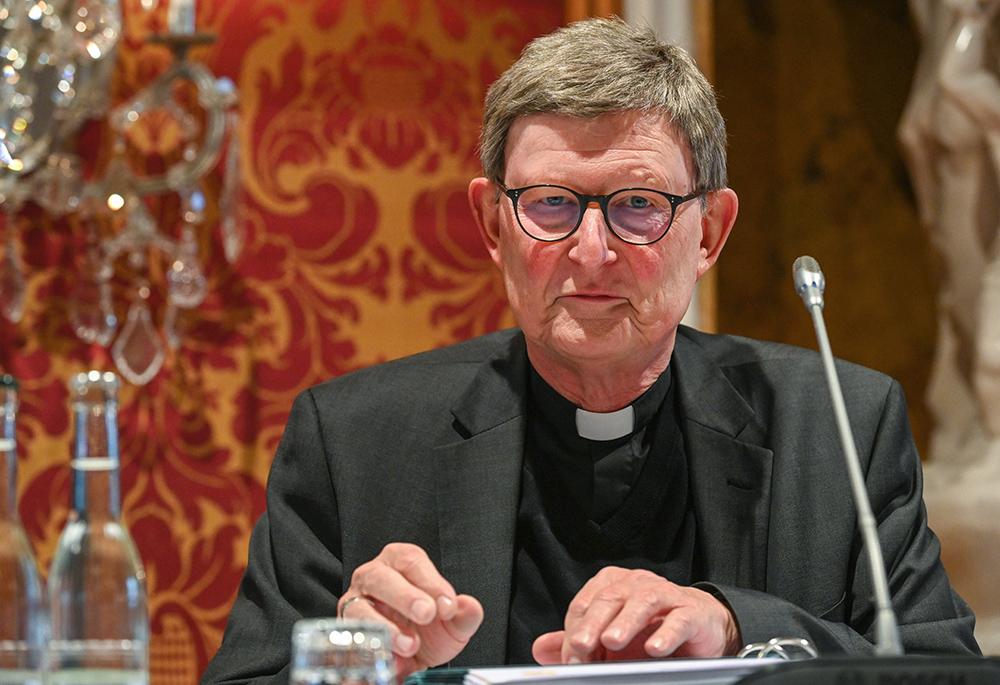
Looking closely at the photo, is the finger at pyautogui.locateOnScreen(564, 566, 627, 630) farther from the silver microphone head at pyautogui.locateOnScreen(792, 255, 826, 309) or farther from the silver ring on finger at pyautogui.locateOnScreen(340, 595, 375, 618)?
the silver microphone head at pyautogui.locateOnScreen(792, 255, 826, 309)

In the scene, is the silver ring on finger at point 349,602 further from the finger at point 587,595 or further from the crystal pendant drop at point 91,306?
the crystal pendant drop at point 91,306

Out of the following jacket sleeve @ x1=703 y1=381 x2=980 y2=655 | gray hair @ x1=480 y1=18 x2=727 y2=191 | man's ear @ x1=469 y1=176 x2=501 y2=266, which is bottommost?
jacket sleeve @ x1=703 y1=381 x2=980 y2=655

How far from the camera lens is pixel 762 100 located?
2.90 meters

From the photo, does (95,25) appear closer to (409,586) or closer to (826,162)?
(409,586)

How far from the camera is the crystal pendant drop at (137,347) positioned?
2367 mm

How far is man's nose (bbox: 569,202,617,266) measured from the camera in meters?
1.39

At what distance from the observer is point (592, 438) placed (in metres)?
1.62

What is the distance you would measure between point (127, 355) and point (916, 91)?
1820 mm

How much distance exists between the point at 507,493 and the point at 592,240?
350 mm

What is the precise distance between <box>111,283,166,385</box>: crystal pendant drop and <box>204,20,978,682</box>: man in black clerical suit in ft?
2.82

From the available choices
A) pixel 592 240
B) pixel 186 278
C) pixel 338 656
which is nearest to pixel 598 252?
pixel 592 240

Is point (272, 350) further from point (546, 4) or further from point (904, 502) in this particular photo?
point (904, 502)

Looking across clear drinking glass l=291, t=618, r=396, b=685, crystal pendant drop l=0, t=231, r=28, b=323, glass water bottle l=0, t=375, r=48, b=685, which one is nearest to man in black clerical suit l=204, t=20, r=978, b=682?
glass water bottle l=0, t=375, r=48, b=685

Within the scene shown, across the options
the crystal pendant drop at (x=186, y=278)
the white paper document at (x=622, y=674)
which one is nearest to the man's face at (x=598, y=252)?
the white paper document at (x=622, y=674)
